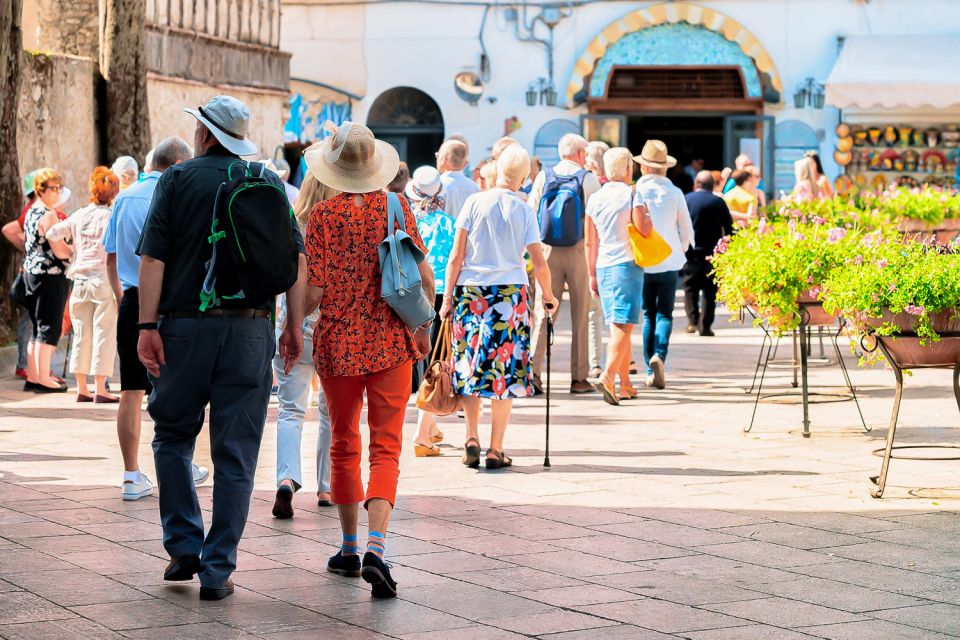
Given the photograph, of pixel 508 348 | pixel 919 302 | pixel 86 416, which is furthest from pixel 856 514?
pixel 86 416

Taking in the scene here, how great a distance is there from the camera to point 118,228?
8219 millimetres

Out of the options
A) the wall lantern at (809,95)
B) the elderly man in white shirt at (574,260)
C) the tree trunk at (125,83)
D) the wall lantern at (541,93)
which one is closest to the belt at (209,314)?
the elderly man in white shirt at (574,260)

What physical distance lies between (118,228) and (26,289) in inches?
206

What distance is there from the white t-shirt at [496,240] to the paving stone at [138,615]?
371cm

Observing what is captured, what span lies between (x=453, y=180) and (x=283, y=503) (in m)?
4.50

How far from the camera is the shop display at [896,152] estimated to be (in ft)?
86.5

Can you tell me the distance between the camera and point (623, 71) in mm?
27453

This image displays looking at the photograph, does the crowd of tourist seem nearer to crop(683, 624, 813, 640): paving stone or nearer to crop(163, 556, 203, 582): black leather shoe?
crop(163, 556, 203, 582): black leather shoe

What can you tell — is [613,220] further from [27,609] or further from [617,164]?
[27,609]

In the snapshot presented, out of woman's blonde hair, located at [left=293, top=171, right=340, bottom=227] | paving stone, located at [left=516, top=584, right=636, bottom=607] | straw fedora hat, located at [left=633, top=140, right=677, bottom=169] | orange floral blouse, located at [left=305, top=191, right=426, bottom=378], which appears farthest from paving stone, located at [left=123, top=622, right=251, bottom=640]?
straw fedora hat, located at [left=633, top=140, right=677, bottom=169]

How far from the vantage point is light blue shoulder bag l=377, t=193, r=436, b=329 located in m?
6.54

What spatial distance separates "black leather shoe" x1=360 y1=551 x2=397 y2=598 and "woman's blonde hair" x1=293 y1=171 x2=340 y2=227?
212 centimetres

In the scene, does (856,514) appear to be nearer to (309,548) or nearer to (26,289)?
(309,548)

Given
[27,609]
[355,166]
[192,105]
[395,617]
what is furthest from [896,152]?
[27,609]
